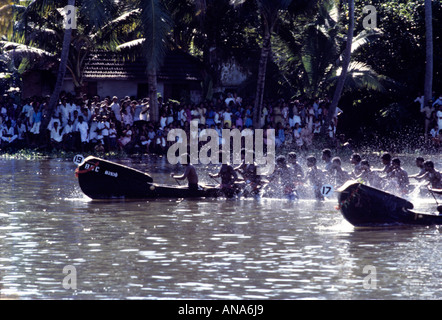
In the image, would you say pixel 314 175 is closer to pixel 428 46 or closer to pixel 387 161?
pixel 387 161

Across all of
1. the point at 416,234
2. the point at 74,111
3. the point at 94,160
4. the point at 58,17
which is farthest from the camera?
the point at 58,17

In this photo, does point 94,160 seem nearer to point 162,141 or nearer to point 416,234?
point 416,234

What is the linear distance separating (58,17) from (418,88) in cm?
1384

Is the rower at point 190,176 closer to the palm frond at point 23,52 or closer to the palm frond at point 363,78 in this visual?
the palm frond at point 23,52

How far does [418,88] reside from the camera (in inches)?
1265

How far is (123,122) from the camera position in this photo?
29.8 m

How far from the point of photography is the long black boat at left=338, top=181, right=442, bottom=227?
16.2 meters

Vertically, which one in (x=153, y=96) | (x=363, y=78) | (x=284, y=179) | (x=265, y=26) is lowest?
(x=284, y=179)

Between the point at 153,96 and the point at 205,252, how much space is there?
16.2 meters

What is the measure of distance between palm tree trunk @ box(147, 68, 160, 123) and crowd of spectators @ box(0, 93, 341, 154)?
0.95ft

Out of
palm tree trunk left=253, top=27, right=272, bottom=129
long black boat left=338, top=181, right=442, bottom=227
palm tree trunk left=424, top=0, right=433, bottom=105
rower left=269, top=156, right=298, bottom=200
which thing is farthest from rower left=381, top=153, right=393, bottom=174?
palm tree trunk left=424, top=0, right=433, bottom=105

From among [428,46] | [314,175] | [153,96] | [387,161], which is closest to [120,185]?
[314,175]
